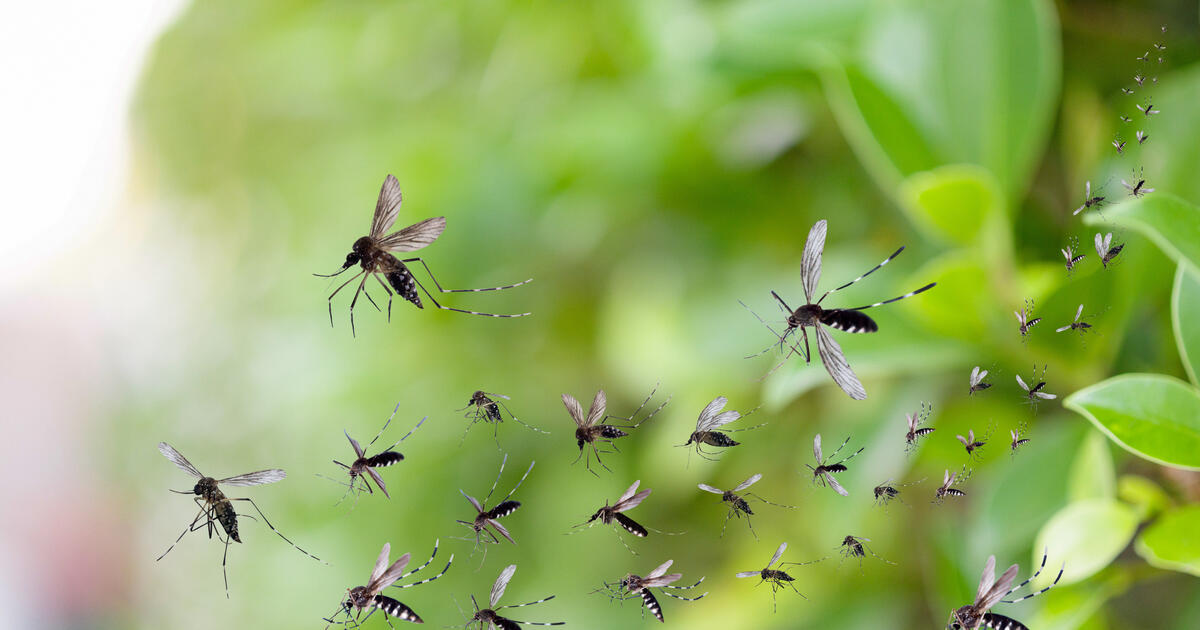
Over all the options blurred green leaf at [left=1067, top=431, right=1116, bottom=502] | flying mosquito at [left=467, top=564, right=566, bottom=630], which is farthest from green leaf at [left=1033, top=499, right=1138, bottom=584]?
flying mosquito at [left=467, top=564, right=566, bottom=630]

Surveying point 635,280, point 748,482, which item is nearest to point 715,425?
point 748,482

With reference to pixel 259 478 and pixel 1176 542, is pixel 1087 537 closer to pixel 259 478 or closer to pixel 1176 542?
pixel 1176 542

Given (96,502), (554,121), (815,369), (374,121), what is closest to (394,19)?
(374,121)

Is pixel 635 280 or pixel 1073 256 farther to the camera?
pixel 635 280

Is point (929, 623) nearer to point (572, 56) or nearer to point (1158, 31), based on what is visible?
point (1158, 31)

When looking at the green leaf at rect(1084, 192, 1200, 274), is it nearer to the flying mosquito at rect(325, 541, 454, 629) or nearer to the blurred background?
the blurred background
